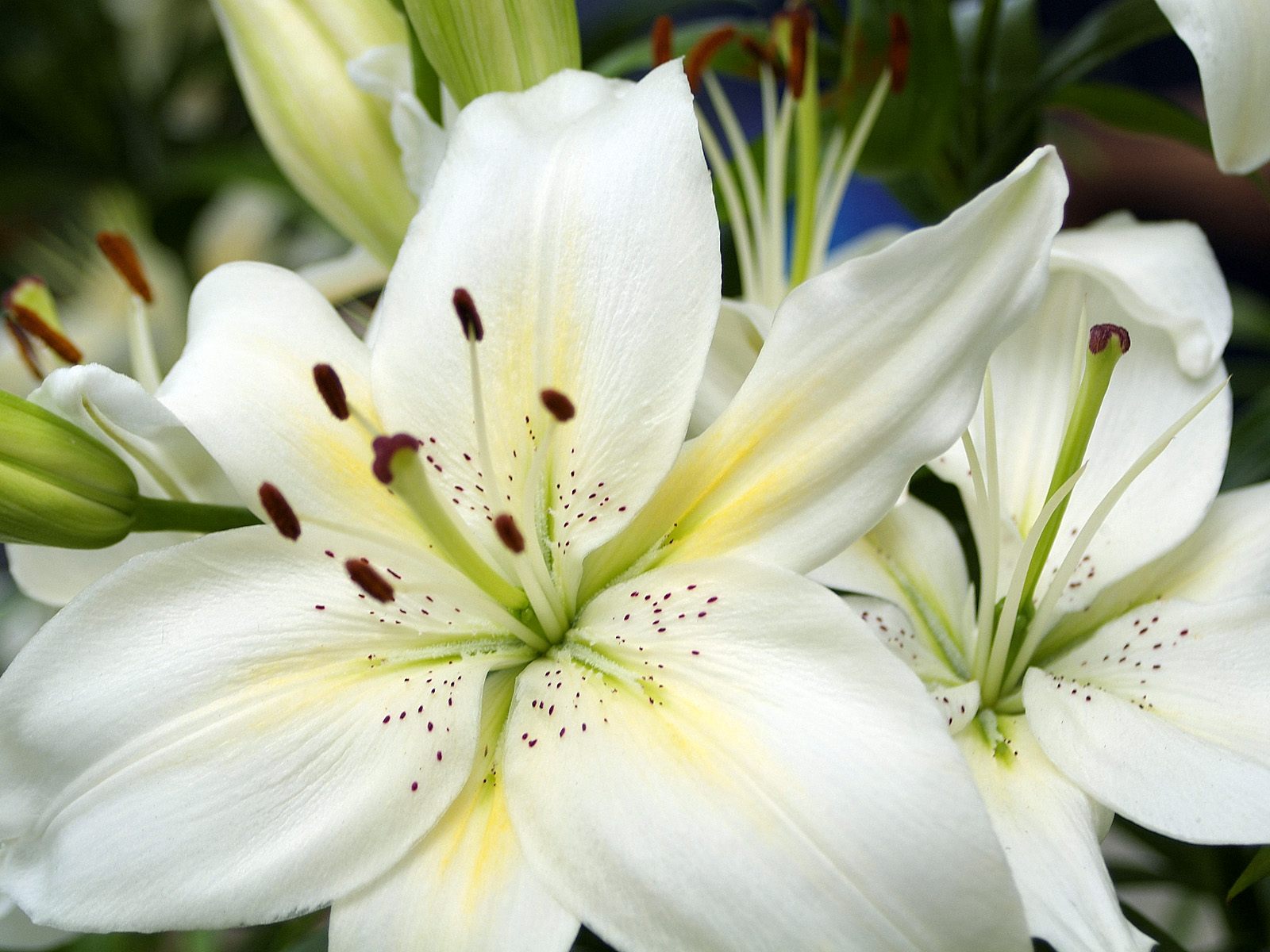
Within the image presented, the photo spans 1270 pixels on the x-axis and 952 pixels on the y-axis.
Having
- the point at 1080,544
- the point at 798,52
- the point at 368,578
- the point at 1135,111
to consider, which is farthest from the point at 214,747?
the point at 1135,111

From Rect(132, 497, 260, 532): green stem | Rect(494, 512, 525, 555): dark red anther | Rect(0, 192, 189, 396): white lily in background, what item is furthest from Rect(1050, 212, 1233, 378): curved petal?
Rect(0, 192, 189, 396): white lily in background

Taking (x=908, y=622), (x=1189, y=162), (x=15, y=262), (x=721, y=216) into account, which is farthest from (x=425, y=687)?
(x=1189, y=162)

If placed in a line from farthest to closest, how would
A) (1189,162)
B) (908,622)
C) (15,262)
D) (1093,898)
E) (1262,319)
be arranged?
(1189,162), (15,262), (1262,319), (908,622), (1093,898)

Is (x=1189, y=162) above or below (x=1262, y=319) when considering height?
below

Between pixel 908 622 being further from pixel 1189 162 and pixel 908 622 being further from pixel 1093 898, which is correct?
pixel 1189 162

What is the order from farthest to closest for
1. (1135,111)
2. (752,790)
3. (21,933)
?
(1135,111)
(21,933)
(752,790)

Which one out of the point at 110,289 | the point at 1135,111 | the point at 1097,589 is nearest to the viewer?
the point at 1097,589

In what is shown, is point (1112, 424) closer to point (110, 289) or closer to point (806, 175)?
point (806, 175)

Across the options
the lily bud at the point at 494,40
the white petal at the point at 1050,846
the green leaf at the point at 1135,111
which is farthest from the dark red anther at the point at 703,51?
the white petal at the point at 1050,846
